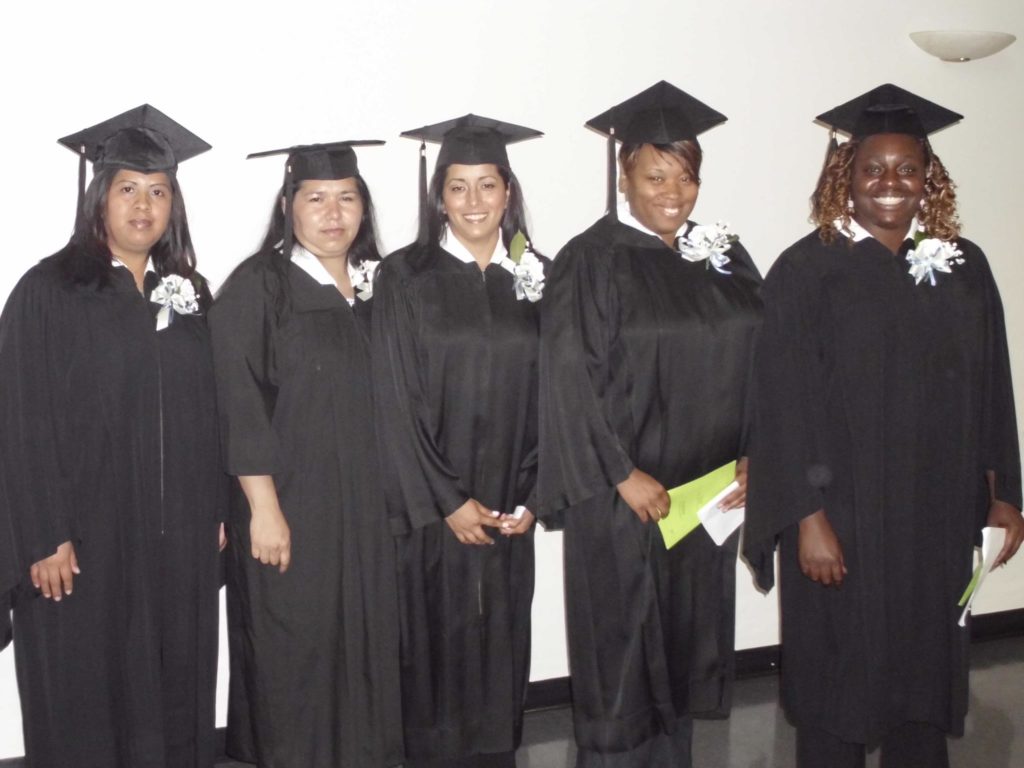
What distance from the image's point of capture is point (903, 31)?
4.36 meters

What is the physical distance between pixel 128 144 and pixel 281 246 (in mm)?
484

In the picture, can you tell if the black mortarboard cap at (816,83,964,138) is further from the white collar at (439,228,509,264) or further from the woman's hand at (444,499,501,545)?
the woman's hand at (444,499,501,545)

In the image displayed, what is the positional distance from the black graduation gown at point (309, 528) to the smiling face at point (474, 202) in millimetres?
355

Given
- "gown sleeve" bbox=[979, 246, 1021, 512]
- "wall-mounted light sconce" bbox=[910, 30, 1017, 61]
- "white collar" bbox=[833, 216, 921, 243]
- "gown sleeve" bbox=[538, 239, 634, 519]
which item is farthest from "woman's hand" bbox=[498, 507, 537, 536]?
"wall-mounted light sconce" bbox=[910, 30, 1017, 61]

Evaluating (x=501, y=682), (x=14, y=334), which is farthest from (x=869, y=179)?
(x=14, y=334)

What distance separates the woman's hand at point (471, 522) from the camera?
295cm

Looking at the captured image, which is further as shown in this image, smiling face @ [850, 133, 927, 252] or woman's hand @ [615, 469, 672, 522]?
A: smiling face @ [850, 133, 927, 252]

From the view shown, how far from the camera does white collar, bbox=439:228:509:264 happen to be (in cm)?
305

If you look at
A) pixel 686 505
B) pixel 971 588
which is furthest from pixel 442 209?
pixel 971 588

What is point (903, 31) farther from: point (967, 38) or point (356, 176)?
point (356, 176)

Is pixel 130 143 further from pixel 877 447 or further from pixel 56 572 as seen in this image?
pixel 877 447

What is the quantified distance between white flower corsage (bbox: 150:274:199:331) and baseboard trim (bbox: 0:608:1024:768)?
156cm

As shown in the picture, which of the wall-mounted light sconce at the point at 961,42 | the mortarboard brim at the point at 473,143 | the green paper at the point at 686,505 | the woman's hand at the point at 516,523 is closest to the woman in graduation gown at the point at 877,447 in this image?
the green paper at the point at 686,505

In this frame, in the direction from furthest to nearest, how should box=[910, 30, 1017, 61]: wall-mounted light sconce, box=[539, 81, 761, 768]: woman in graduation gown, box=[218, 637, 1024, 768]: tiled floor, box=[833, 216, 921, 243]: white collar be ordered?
box=[910, 30, 1017, 61]: wall-mounted light sconce
box=[218, 637, 1024, 768]: tiled floor
box=[833, 216, 921, 243]: white collar
box=[539, 81, 761, 768]: woman in graduation gown
